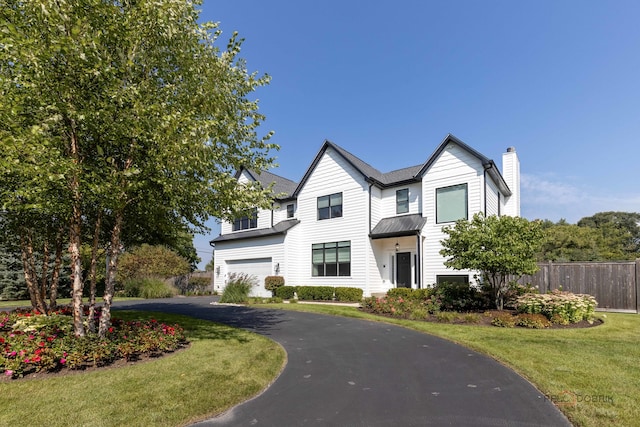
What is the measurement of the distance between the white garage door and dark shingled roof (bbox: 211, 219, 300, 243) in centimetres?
162

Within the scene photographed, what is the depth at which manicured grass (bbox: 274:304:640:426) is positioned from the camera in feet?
14.7

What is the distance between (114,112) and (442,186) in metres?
14.7

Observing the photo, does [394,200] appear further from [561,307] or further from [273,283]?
[561,307]

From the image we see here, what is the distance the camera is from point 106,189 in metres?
6.00

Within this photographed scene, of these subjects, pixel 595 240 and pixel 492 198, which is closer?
pixel 492 198

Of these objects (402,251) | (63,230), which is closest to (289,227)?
(402,251)

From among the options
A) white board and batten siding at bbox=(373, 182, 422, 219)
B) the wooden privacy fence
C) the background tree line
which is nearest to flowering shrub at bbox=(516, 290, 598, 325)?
the wooden privacy fence

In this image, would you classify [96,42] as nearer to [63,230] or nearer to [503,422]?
[63,230]

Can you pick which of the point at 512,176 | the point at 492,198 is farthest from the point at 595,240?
the point at 492,198

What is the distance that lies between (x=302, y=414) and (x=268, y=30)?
11.8 meters

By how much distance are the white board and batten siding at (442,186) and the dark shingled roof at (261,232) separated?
7997mm

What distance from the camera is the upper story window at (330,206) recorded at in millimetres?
20188

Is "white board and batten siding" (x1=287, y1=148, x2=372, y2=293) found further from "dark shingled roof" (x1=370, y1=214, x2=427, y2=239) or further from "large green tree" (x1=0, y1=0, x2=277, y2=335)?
"large green tree" (x1=0, y1=0, x2=277, y2=335)

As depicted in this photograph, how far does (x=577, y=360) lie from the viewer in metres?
6.50
